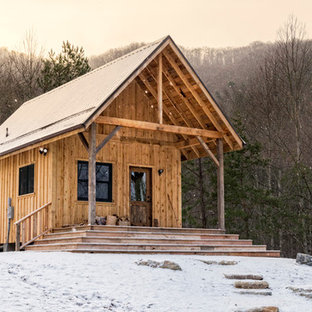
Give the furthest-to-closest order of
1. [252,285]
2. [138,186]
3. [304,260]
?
[138,186] → [304,260] → [252,285]

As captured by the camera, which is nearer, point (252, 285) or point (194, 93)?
point (252, 285)

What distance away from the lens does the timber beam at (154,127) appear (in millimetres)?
15648

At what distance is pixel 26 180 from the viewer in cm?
1823

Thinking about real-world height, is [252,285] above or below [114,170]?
below

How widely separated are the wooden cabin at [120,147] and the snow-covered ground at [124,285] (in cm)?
424

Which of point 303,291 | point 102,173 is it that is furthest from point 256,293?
point 102,173

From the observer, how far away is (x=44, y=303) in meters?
8.49

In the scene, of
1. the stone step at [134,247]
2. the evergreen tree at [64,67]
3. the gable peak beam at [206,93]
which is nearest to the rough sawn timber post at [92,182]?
the stone step at [134,247]

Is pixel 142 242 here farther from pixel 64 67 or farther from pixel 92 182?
pixel 64 67

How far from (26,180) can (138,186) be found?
3573mm

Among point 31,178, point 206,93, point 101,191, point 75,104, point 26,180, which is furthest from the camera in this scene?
point 26,180

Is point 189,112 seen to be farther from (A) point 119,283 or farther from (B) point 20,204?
(A) point 119,283

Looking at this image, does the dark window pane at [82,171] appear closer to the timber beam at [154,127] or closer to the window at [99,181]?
the window at [99,181]

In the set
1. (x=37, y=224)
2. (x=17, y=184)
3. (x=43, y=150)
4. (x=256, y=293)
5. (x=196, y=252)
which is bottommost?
(x=256, y=293)
